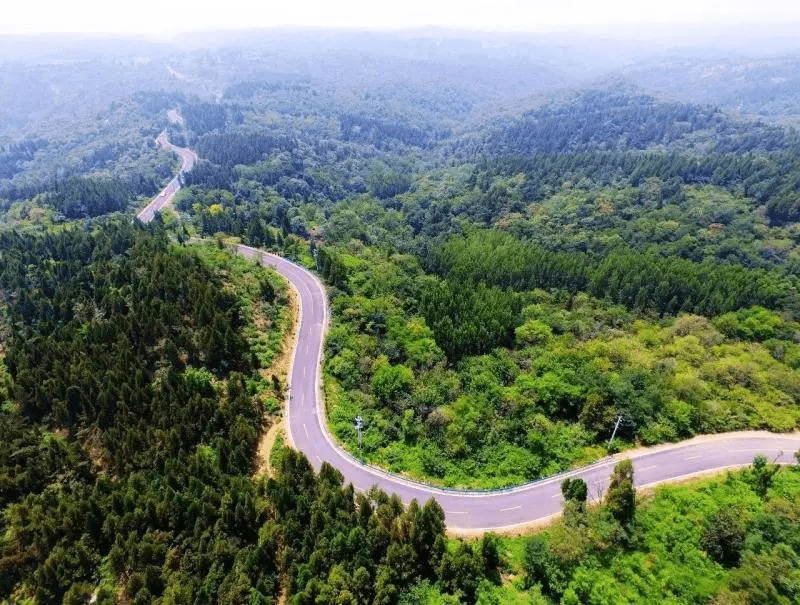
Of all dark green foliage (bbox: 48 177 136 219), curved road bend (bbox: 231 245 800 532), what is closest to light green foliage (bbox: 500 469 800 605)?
curved road bend (bbox: 231 245 800 532)

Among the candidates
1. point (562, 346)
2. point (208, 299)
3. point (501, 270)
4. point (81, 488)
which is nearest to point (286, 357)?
point (208, 299)

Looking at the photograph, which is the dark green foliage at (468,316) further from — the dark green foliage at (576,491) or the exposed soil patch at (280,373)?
the dark green foliage at (576,491)

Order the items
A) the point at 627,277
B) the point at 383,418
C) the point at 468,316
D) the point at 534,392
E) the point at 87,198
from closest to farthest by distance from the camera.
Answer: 1. the point at 383,418
2. the point at 534,392
3. the point at 468,316
4. the point at 627,277
5. the point at 87,198

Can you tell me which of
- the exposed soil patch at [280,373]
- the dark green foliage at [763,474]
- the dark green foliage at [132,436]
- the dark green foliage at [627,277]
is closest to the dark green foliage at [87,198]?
the dark green foliage at [132,436]

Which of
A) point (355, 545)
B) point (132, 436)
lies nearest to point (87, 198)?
point (132, 436)

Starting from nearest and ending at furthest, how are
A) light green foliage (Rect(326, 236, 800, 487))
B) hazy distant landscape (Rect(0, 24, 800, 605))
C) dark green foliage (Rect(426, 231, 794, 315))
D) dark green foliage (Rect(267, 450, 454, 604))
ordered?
dark green foliage (Rect(267, 450, 454, 604)) < hazy distant landscape (Rect(0, 24, 800, 605)) < light green foliage (Rect(326, 236, 800, 487)) < dark green foliage (Rect(426, 231, 794, 315))

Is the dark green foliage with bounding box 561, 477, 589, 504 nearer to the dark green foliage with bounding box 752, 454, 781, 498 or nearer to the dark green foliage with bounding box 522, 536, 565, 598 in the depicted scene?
the dark green foliage with bounding box 522, 536, 565, 598

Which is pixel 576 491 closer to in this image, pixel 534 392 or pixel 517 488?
pixel 517 488
